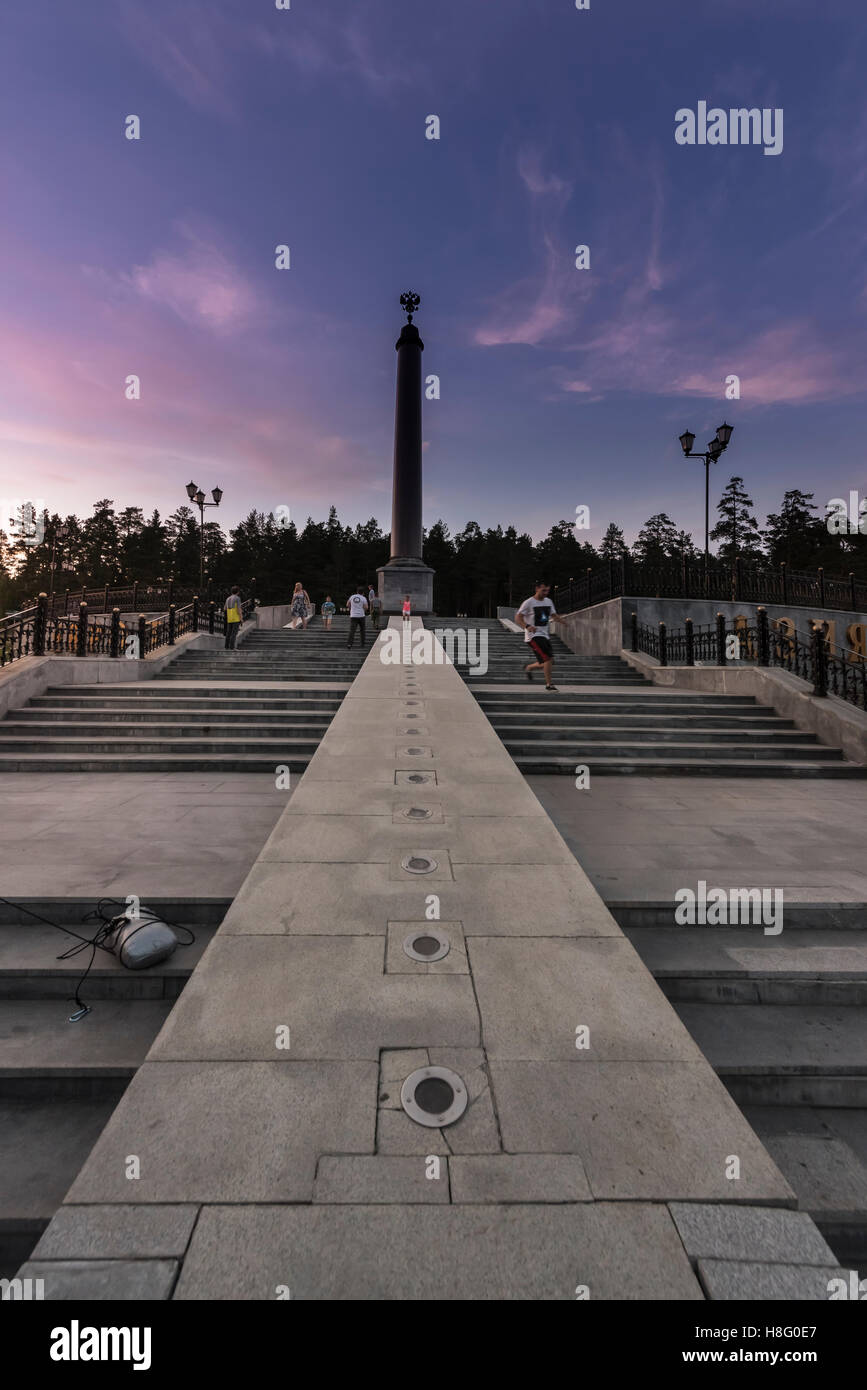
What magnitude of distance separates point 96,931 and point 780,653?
12.9m

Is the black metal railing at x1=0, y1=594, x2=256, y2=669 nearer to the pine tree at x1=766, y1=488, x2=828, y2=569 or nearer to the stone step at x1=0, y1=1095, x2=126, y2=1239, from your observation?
A: the stone step at x1=0, y1=1095, x2=126, y2=1239

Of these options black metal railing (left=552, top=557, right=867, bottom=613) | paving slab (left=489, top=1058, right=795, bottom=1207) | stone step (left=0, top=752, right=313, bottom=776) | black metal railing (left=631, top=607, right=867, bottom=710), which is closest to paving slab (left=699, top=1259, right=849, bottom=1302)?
paving slab (left=489, top=1058, right=795, bottom=1207)

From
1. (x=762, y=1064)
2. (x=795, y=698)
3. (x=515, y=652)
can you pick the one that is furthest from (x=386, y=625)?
(x=762, y=1064)

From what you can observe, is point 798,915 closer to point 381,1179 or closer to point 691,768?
point 381,1179

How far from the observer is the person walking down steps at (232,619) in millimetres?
17547

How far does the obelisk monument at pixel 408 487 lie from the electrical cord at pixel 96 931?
23210mm

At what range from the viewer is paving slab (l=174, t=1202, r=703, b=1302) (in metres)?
1.57

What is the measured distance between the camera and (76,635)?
13.2 m

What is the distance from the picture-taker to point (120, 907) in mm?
3959

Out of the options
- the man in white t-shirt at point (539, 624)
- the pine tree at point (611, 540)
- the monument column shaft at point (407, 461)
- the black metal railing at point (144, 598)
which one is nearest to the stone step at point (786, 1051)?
the man in white t-shirt at point (539, 624)

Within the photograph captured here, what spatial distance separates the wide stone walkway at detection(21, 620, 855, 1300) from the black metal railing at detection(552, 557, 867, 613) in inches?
694

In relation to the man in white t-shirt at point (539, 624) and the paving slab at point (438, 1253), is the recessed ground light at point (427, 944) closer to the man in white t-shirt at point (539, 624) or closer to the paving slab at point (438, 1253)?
the paving slab at point (438, 1253)

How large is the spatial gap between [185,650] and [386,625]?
28.5ft

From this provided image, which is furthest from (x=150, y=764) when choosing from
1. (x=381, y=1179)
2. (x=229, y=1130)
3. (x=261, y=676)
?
(x=381, y=1179)
